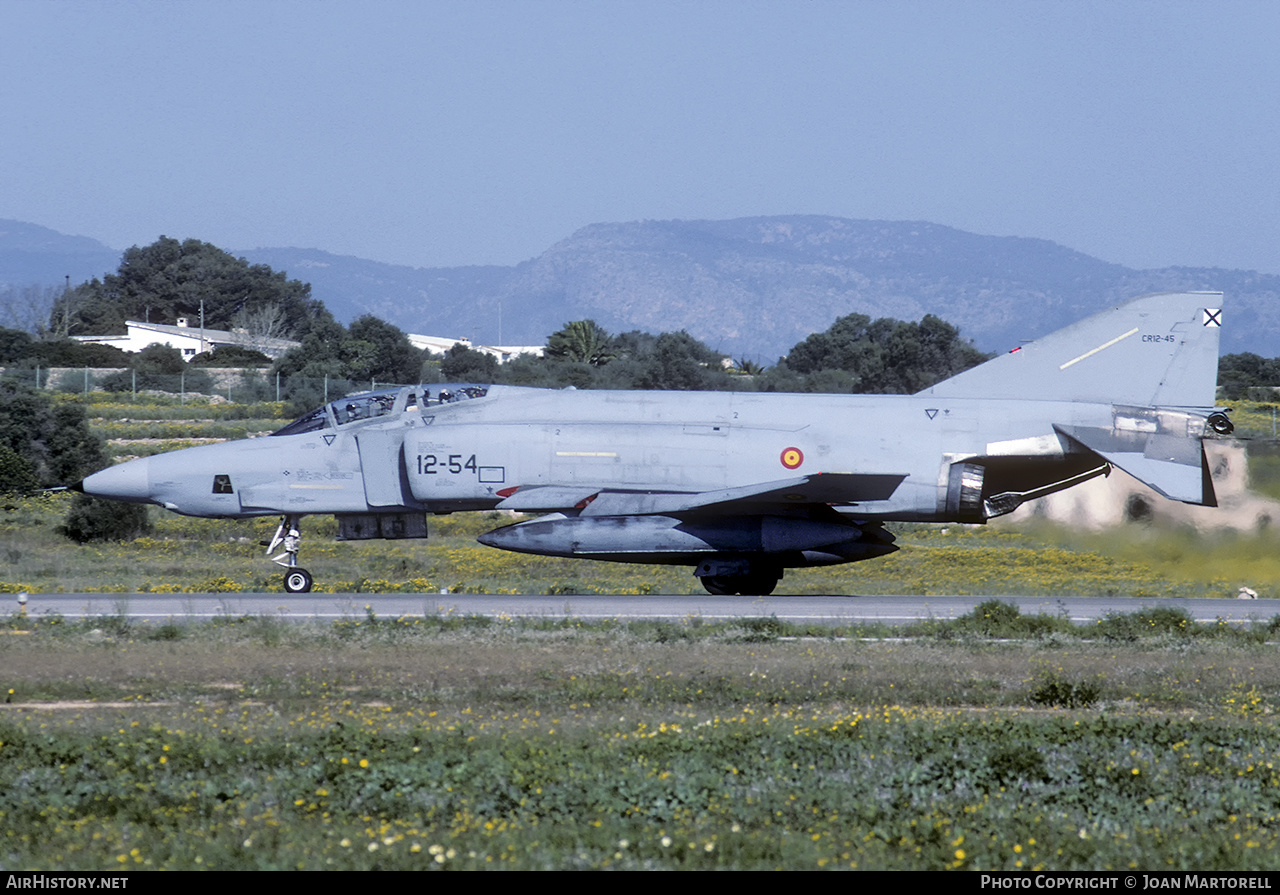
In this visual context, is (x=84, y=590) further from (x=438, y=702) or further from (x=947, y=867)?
(x=947, y=867)

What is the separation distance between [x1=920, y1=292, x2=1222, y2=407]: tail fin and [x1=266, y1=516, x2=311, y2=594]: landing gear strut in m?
11.2

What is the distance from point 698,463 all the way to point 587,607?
309 centimetres

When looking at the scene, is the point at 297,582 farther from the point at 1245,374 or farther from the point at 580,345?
the point at 1245,374

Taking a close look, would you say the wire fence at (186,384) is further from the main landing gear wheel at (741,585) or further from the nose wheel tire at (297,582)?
the main landing gear wheel at (741,585)

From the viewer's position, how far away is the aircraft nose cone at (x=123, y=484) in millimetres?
19703

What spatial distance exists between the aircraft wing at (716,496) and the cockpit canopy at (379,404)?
1.97 meters

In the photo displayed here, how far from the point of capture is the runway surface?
56.1ft

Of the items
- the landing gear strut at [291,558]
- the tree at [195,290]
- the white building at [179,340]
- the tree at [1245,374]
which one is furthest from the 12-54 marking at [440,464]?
the tree at [195,290]

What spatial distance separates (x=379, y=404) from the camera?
20578mm

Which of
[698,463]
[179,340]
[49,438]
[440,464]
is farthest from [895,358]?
[179,340]

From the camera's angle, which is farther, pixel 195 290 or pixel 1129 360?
pixel 195 290

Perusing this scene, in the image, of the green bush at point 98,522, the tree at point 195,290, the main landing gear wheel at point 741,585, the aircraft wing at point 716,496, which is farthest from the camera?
the tree at point 195,290

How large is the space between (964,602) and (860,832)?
13.4 m
